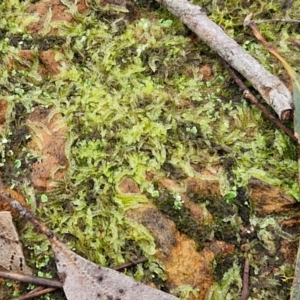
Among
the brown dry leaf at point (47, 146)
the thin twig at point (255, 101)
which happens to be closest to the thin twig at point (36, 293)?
the brown dry leaf at point (47, 146)

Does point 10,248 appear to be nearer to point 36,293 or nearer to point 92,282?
point 36,293

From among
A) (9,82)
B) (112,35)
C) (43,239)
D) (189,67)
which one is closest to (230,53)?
(189,67)

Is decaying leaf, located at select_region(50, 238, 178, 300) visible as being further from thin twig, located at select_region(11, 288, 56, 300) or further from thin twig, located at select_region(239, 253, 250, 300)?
thin twig, located at select_region(239, 253, 250, 300)

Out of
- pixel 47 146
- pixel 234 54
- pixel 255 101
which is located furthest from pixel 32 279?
pixel 234 54

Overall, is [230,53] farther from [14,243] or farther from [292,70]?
[14,243]

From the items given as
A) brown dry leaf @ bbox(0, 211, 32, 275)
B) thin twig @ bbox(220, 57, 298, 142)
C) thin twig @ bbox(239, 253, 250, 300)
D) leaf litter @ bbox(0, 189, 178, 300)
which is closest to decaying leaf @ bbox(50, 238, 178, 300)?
leaf litter @ bbox(0, 189, 178, 300)

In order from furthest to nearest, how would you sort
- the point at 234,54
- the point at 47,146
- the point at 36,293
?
the point at 234,54
the point at 47,146
the point at 36,293
